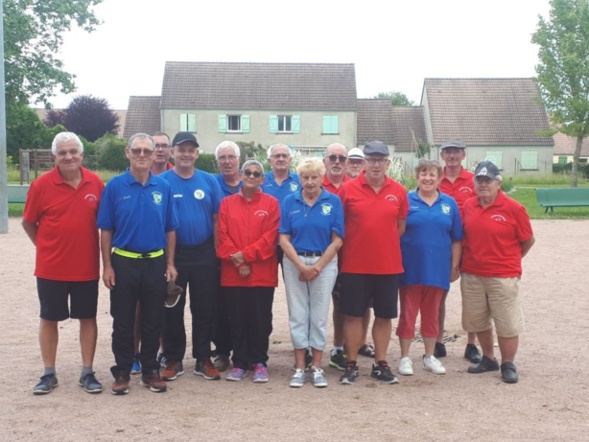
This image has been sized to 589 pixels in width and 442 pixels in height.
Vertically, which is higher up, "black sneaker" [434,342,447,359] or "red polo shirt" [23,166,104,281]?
"red polo shirt" [23,166,104,281]

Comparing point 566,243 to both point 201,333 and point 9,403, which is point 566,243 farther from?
point 9,403

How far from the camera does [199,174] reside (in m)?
6.23

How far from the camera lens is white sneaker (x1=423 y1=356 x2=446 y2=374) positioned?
6371 millimetres

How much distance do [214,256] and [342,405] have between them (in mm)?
1557

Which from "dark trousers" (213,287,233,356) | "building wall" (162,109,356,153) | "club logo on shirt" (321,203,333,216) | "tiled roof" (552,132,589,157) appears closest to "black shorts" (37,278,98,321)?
"dark trousers" (213,287,233,356)

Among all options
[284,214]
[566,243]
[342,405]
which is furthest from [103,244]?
[566,243]

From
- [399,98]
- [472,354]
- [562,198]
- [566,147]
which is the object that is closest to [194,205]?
[472,354]

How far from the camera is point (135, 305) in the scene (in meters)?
5.86

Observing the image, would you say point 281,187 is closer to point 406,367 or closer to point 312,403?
point 406,367

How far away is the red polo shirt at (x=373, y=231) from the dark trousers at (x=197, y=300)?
106 centimetres

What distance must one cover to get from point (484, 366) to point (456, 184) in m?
1.62

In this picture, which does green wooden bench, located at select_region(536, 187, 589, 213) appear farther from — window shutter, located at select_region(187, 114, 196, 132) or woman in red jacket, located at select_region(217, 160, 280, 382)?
window shutter, located at select_region(187, 114, 196, 132)

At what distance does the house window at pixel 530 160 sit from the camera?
50.7 meters

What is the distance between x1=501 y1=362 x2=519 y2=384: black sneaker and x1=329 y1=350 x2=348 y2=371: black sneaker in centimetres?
127
